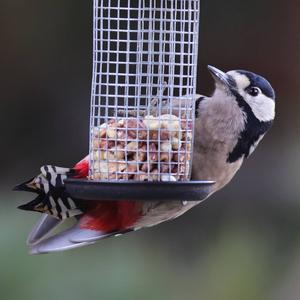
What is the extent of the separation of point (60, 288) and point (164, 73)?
9.49 ft

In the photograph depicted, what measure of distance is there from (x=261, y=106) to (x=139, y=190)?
0.80m

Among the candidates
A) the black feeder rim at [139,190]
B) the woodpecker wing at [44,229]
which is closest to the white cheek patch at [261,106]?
the black feeder rim at [139,190]

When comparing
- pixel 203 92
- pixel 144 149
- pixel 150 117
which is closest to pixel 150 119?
pixel 150 117

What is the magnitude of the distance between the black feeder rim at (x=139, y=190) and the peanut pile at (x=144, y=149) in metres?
0.15

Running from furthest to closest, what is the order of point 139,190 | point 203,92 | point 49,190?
point 203,92
point 49,190
point 139,190

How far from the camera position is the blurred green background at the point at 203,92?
7188 millimetres

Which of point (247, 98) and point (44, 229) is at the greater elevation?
point (247, 98)

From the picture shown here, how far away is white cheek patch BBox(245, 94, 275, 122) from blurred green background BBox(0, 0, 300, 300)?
2862 millimetres

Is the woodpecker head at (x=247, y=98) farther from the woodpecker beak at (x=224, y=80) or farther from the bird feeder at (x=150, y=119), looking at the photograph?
→ the bird feeder at (x=150, y=119)

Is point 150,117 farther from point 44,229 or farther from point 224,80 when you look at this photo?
point 44,229

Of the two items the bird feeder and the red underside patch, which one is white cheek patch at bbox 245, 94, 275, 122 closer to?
the bird feeder

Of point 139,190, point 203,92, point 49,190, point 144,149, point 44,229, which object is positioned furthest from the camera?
point 203,92

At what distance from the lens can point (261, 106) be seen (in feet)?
13.9

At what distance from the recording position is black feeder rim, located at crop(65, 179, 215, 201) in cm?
377
